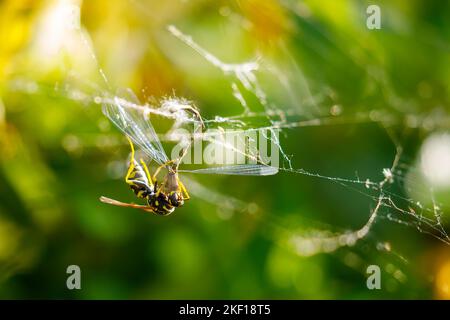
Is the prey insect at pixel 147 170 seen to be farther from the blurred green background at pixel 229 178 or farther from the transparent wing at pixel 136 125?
the blurred green background at pixel 229 178

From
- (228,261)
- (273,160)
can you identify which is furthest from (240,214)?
(273,160)

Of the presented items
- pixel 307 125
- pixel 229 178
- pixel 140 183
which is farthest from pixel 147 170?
pixel 307 125

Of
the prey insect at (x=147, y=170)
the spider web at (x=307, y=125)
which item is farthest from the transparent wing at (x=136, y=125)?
the spider web at (x=307, y=125)

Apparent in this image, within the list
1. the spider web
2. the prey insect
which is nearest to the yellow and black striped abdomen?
the prey insect

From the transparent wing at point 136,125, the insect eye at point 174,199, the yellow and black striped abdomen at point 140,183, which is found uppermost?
the transparent wing at point 136,125

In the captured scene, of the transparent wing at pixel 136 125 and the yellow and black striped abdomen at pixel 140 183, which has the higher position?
the transparent wing at pixel 136 125
